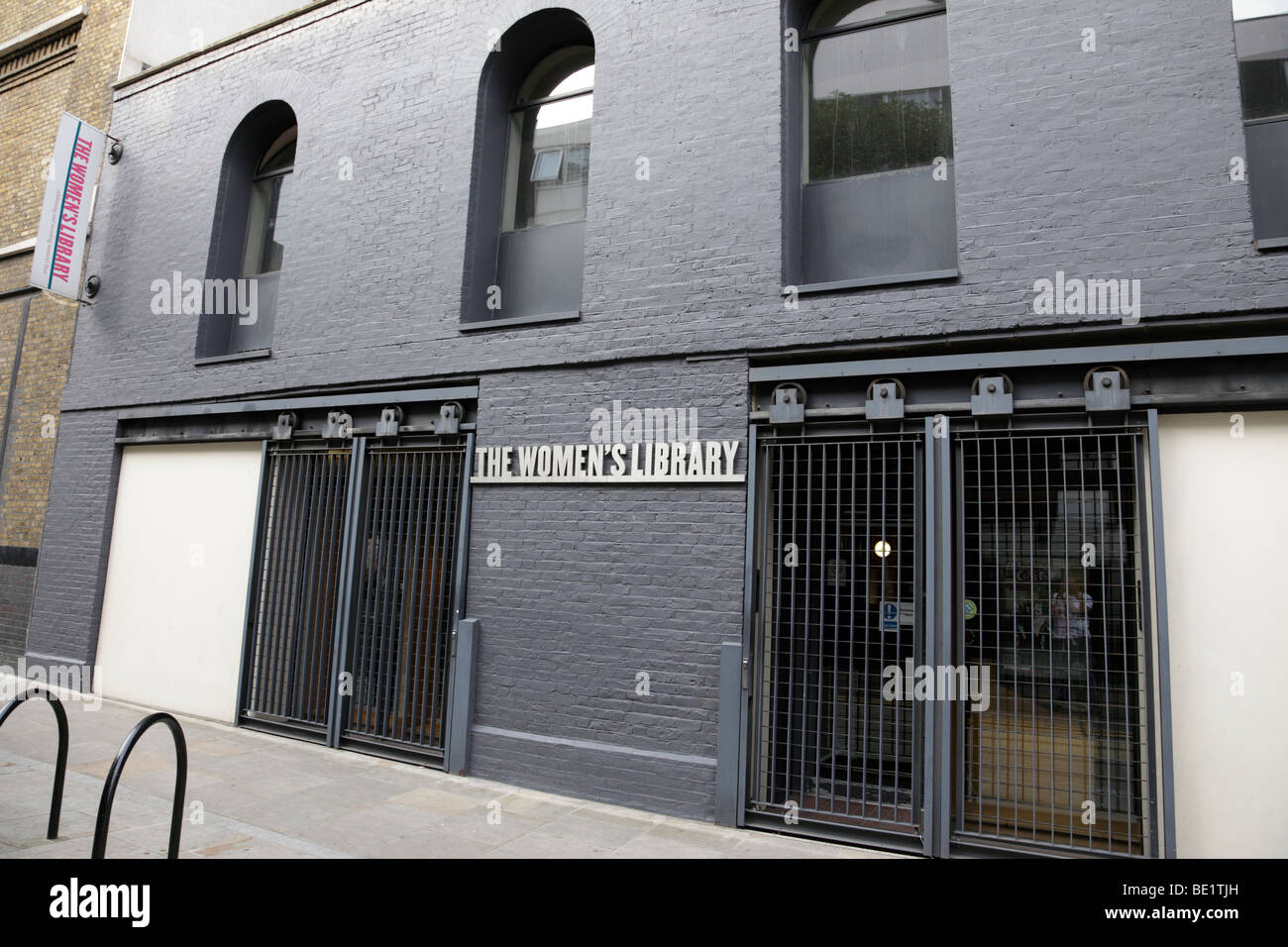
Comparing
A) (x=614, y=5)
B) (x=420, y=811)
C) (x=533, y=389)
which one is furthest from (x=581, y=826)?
(x=614, y=5)

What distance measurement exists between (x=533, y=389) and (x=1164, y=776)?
19.0ft

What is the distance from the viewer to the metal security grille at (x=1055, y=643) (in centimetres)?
522

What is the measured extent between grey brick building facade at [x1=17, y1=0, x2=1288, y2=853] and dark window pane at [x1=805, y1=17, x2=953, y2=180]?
416 millimetres

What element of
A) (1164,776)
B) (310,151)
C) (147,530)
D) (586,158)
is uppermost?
(310,151)

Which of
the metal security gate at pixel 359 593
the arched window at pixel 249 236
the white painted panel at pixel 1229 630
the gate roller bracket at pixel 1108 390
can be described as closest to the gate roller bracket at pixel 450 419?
the metal security gate at pixel 359 593

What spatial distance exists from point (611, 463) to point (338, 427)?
363 cm

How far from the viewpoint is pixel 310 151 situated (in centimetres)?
940

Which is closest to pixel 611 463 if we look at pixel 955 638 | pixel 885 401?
pixel 885 401

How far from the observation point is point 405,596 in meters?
7.89

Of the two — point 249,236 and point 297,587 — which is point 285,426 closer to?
point 297,587

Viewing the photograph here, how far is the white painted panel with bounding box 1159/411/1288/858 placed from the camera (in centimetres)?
493
